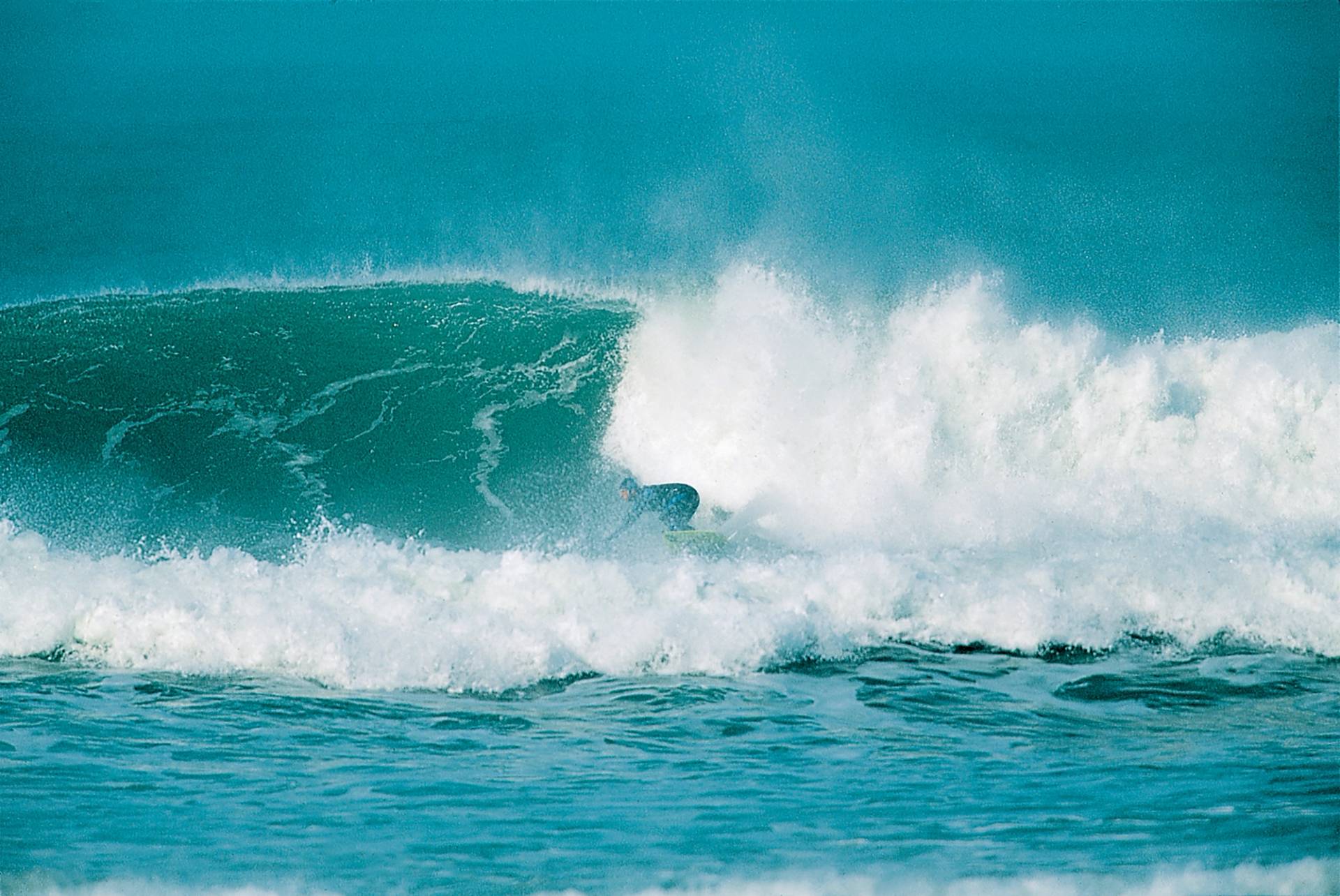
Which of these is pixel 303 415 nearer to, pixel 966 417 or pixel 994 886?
pixel 966 417

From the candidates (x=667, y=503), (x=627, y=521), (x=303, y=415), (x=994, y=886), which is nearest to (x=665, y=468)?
(x=667, y=503)

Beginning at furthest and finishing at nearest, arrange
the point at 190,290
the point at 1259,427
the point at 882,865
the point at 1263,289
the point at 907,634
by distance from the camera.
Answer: the point at 1263,289 < the point at 190,290 < the point at 1259,427 < the point at 907,634 < the point at 882,865

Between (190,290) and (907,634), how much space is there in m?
12.6

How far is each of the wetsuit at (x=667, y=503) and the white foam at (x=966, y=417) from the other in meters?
1.06

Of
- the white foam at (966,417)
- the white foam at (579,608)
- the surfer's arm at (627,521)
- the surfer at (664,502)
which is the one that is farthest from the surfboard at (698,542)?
the white foam at (579,608)

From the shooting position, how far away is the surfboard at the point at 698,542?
1138cm

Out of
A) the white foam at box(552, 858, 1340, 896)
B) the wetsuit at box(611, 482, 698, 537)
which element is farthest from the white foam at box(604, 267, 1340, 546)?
the white foam at box(552, 858, 1340, 896)

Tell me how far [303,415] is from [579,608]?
6980 millimetres

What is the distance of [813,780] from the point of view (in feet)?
18.9

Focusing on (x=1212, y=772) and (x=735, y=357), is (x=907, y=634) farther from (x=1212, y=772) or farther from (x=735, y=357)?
(x=735, y=357)

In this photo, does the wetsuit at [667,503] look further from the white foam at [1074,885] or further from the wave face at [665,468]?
the white foam at [1074,885]

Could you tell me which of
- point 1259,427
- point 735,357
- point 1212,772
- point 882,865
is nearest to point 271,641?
point 882,865

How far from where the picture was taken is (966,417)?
13.8 meters

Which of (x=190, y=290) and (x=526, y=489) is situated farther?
(x=190, y=290)
